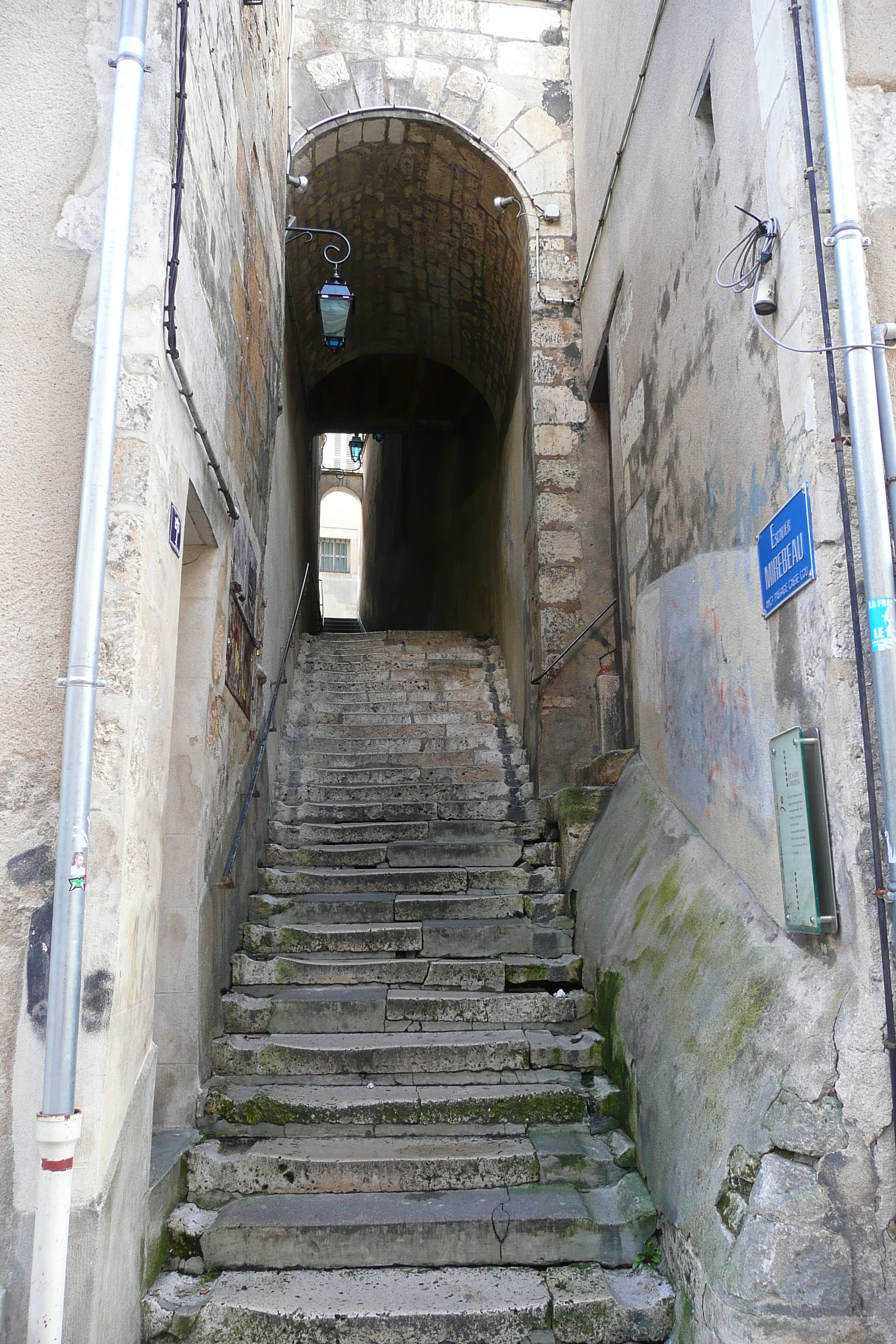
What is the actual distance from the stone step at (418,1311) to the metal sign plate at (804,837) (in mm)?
1164

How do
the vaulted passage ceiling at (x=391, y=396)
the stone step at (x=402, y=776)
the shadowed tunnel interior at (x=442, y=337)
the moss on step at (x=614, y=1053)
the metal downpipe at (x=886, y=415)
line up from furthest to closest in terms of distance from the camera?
the vaulted passage ceiling at (x=391, y=396) → the shadowed tunnel interior at (x=442, y=337) → the stone step at (x=402, y=776) → the moss on step at (x=614, y=1053) → the metal downpipe at (x=886, y=415)

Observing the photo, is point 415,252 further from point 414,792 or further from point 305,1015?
point 305,1015

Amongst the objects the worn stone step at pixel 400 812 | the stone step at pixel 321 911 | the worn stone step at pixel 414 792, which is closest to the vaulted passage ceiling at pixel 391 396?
the worn stone step at pixel 414 792

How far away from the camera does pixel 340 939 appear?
4.02 meters

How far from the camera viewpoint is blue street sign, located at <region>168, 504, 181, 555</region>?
2.65 metres

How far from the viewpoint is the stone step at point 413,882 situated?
4438 mm

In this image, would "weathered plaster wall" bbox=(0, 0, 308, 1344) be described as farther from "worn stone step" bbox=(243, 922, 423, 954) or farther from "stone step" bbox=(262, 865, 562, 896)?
"stone step" bbox=(262, 865, 562, 896)

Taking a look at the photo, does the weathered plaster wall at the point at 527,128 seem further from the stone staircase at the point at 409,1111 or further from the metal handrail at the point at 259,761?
the metal handrail at the point at 259,761

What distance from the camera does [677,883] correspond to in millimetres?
3191

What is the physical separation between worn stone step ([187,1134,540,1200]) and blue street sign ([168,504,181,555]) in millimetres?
1958

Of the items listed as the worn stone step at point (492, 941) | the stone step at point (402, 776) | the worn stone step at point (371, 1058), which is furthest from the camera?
the stone step at point (402, 776)

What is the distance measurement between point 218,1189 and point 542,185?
623cm

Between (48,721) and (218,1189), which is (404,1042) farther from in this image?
(48,721)

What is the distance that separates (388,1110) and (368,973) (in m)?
0.75
